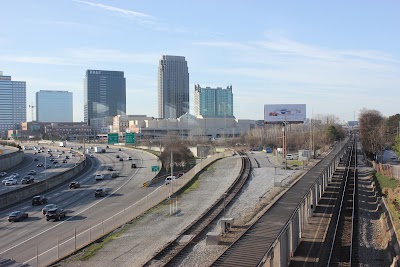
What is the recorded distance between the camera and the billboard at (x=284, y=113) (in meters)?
73.0

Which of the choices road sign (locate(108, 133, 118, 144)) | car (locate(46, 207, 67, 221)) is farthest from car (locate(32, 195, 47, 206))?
road sign (locate(108, 133, 118, 144))

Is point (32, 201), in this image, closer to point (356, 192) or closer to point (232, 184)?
point (232, 184)

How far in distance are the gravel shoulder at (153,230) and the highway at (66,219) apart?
281cm

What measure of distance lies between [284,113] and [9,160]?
4921 centimetres

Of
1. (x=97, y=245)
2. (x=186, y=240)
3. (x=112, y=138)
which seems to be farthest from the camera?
(x=112, y=138)

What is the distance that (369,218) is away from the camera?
27000mm

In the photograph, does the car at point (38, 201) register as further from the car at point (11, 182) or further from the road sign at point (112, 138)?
the road sign at point (112, 138)

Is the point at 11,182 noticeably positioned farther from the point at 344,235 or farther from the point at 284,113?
the point at 344,235

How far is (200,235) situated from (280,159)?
42.1 meters

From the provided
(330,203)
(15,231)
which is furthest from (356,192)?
(15,231)

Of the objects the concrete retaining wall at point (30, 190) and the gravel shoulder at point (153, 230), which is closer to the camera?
the gravel shoulder at point (153, 230)

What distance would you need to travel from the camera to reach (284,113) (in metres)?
73.0

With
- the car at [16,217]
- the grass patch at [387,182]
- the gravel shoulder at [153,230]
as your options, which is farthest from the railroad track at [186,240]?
the car at [16,217]

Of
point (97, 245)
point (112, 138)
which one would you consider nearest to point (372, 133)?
point (112, 138)
